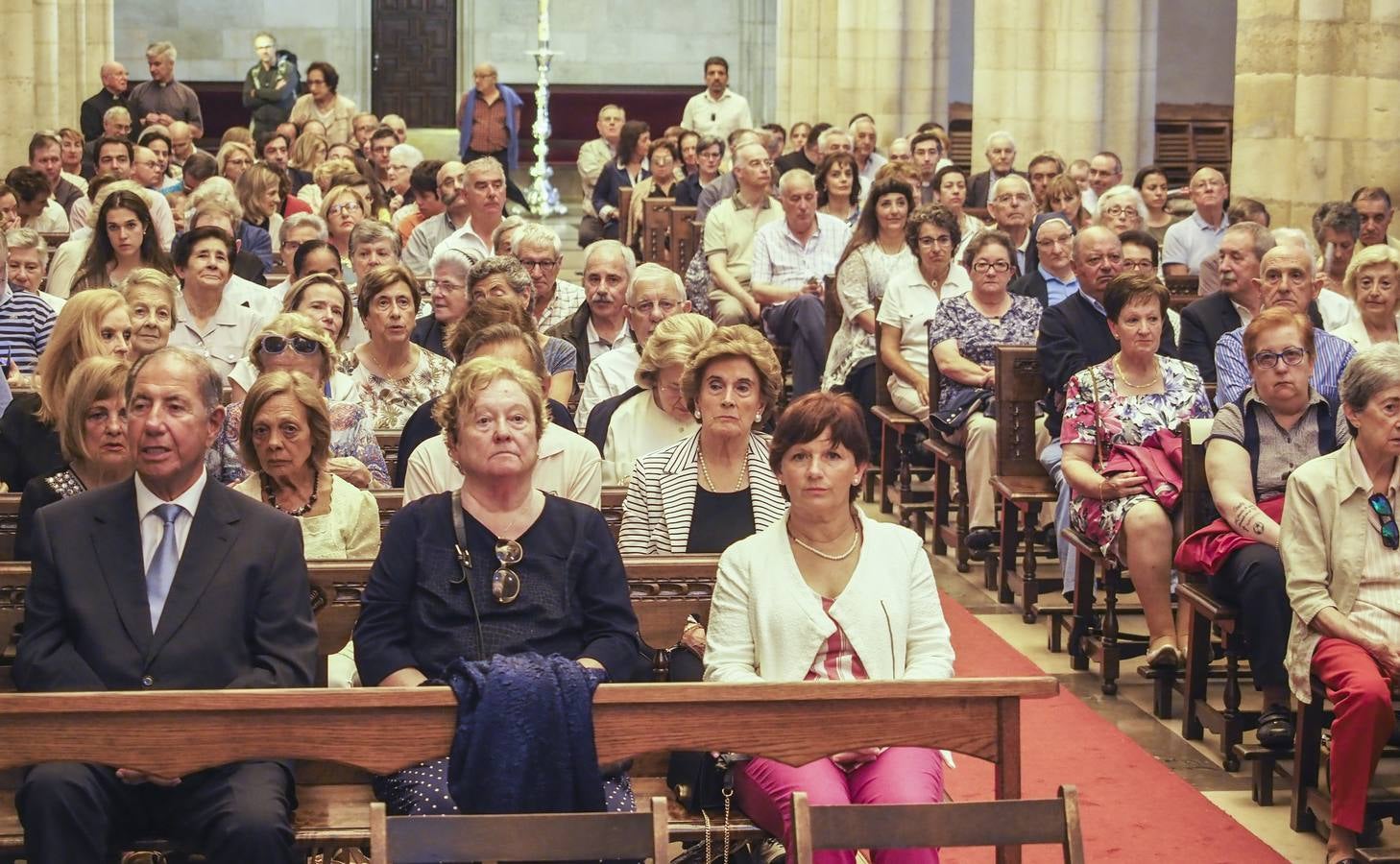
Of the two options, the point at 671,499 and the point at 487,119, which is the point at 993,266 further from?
the point at 487,119

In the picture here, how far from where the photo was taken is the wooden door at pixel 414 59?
109 feet

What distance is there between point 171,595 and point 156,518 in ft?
0.66

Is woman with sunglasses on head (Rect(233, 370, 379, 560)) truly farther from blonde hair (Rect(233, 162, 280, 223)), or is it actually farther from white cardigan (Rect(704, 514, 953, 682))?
blonde hair (Rect(233, 162, 280, 223))

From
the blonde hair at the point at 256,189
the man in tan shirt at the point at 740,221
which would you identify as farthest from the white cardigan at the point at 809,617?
the blonde hair at the point at 256,189

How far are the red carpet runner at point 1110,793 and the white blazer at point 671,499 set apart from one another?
109cm

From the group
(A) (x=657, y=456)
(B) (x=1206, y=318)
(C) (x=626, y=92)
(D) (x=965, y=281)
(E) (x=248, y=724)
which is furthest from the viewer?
(C) (x=626, y=92)

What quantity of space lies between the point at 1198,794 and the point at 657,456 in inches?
75.5

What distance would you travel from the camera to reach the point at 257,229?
12.9 meters

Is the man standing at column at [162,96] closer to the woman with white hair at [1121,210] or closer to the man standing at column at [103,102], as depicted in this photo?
the man standing at column at [103,102]

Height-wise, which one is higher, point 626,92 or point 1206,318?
point 626,92

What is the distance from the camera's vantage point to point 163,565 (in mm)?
5051

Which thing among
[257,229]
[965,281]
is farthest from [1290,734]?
→ [257,229]

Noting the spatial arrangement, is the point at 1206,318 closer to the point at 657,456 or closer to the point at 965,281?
the point at 965,281

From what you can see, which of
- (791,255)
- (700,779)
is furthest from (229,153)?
Result: (700,779)
